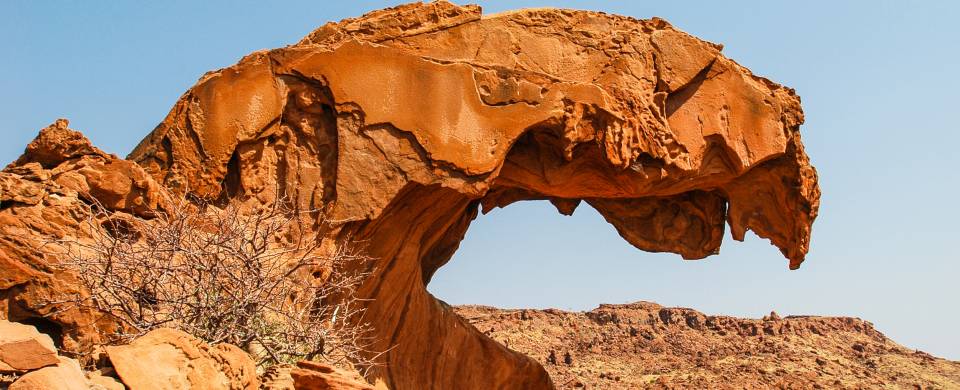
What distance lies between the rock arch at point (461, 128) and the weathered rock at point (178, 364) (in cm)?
289

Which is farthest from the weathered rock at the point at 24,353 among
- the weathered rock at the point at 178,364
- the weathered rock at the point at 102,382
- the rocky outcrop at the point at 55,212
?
the rocky outcrop at the point at 55,212

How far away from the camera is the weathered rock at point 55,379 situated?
4.20m

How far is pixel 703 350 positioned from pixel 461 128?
9618 millimetres

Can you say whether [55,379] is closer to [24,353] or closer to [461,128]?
[24,353]

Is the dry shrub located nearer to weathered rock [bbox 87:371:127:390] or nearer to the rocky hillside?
weathered rock [bbox 87:371:127:390]

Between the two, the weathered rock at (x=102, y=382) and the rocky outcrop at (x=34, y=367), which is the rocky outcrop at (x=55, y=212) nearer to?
the weathered rock at (x=102, y=382)

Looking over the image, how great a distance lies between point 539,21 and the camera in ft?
28.9

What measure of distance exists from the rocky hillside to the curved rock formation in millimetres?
6012

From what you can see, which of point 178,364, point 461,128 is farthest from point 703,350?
point 178,364

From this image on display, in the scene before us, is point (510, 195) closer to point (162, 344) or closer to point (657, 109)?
point (657, 109)

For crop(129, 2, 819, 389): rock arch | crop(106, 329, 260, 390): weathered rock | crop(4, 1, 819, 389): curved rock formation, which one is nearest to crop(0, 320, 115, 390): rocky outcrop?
crop(106, 329, 260, 390): weathered rock

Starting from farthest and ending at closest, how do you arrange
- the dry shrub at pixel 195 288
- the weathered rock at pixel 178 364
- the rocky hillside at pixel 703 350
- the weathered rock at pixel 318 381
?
1. the rocky hillside at pixel 703 350
2. the dry shrub at pixel 195 288
3. the weathered rock at pixel 318 381
4. the weathered rock at pixel 178 364

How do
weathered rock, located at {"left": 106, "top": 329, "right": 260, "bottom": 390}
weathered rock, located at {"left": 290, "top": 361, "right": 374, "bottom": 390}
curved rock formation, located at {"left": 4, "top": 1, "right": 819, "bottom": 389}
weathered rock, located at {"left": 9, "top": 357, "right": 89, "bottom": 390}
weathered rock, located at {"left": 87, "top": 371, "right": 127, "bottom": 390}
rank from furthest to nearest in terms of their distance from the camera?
curved rock formation, located at {"left": 4, "top": 1, "right": 819, "bottom": 389}
weathered rock, located at {"left": 290, "top": 361, "right": 374, "bottom": 390}
weathered rock, located at {"left": 106, "top": 329, "right": 260, "bottom": 390}
weathered rock, located at {"left": 87, "top": 371, "right": 127, "bottom": 390}
weathered rock, located at {"left": 9, "top": 357, "right": 89, "bottom": 390}

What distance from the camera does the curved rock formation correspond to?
324 inches
